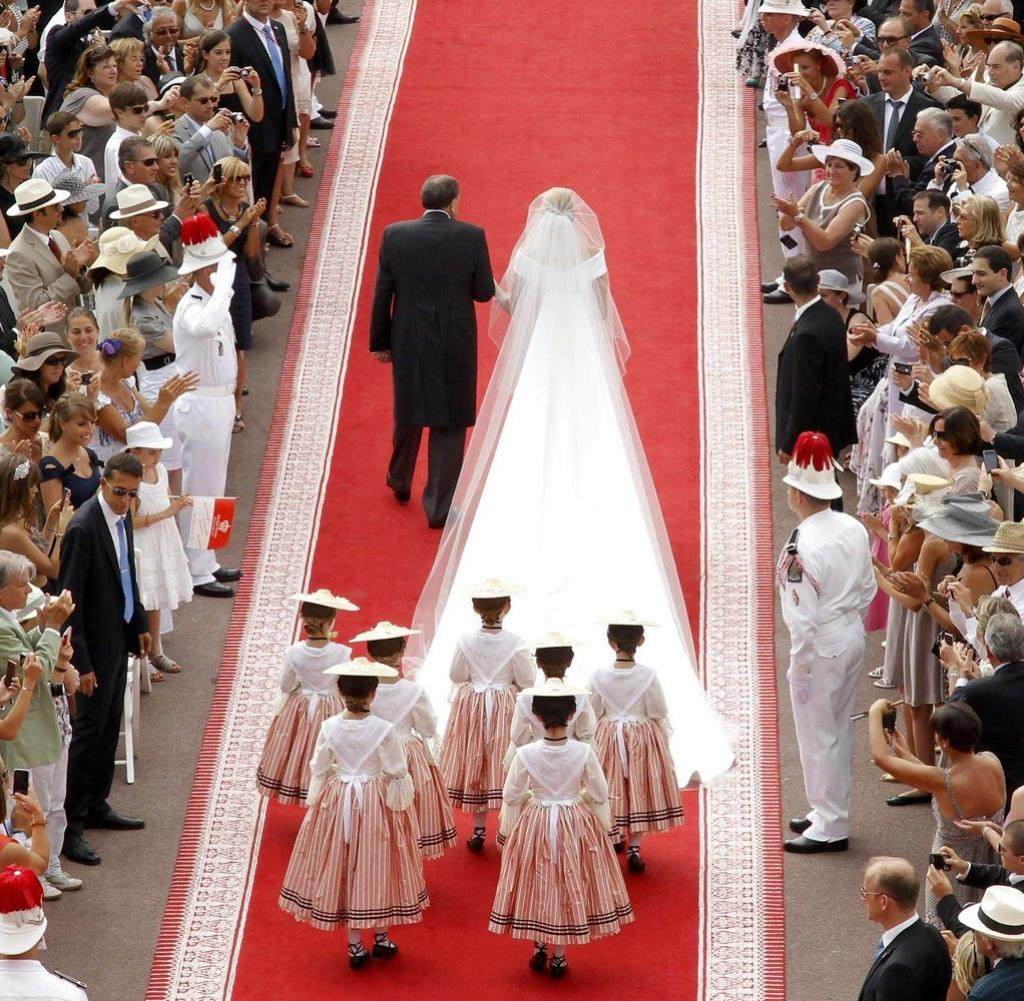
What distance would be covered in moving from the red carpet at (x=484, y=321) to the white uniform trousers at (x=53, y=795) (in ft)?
3.10

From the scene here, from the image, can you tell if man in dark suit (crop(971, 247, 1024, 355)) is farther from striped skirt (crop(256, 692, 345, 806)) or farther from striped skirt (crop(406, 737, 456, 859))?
striped skirt (crop(256, 692, 345, 806))

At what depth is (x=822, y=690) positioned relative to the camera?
10.1 metres

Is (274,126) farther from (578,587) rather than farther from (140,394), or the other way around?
(578,587)

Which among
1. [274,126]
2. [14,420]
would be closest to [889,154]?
[274,126]

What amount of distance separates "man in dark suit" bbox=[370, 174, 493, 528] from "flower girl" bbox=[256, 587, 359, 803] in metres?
2.83

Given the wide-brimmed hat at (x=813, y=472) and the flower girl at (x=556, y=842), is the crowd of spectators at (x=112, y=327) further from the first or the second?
the wide-brimmed hat at (x=813, y=472)

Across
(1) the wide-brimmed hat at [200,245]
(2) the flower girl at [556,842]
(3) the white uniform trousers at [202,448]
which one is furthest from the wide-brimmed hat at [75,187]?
(2) the flower girl at [556,842]

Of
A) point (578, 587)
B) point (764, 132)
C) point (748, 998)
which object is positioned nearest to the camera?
point (748, 998)

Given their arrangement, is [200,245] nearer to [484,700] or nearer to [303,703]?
[303,703]

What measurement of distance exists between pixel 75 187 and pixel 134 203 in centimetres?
45

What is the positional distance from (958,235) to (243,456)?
4.57m

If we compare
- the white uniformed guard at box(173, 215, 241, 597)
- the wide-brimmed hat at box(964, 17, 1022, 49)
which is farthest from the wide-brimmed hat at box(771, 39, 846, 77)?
the white uniformed guard at box(173, 215, 241, 597)

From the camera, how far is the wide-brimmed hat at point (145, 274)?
12.0 meters

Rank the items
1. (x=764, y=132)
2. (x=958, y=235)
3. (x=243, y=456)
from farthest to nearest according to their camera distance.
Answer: (x=764, y=132) < (x=243, y=456) < (x=958, y=235)
